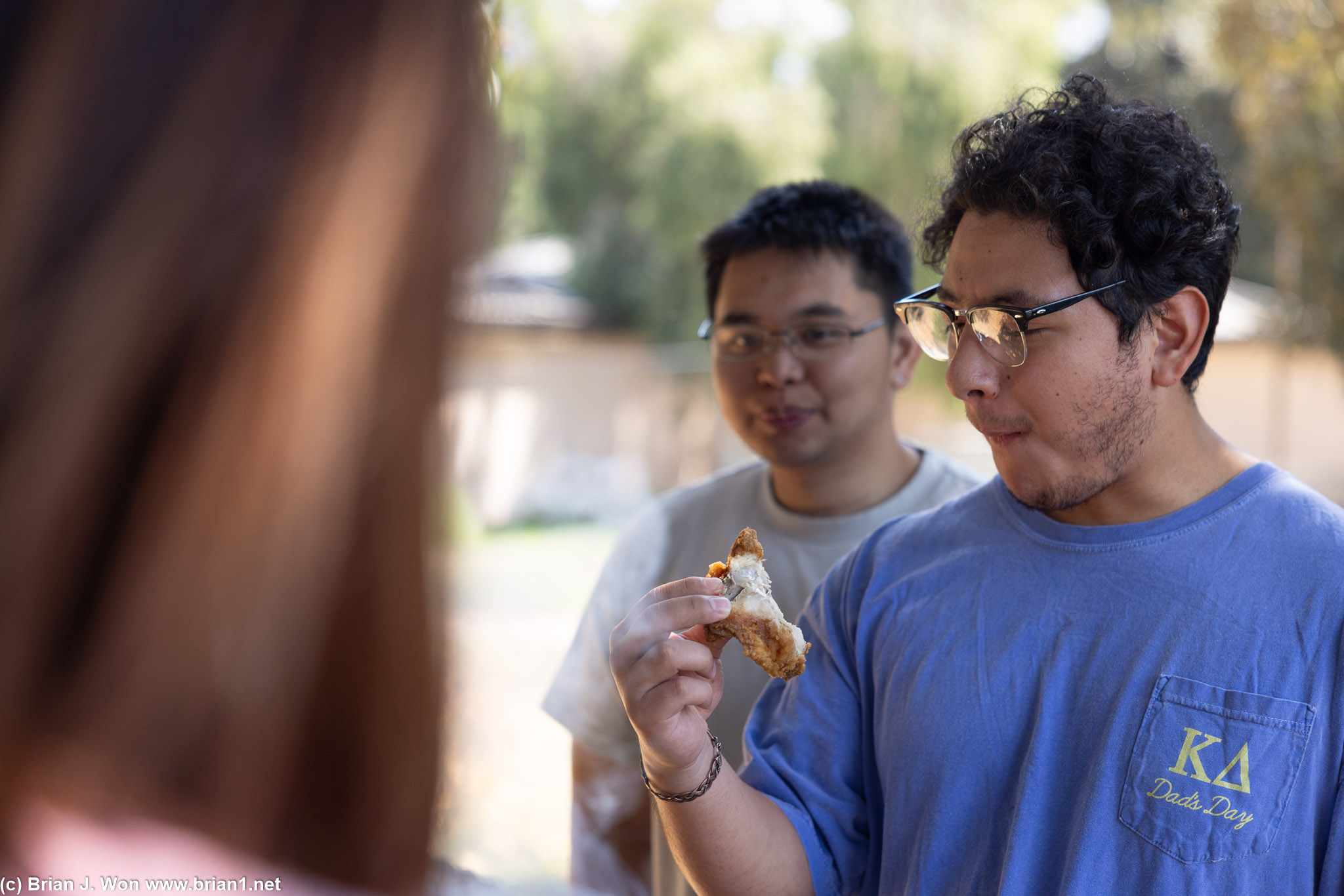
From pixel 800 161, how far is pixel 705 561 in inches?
380

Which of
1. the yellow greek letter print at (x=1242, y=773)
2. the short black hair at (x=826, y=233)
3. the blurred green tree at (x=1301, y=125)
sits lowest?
the yellow greek letter print at (x=1242, y=773)

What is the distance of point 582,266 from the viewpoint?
46.0 feet

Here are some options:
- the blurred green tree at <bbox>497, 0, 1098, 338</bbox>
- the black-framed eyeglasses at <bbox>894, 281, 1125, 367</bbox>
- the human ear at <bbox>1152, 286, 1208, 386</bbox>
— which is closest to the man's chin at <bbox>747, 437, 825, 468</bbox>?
the black-framed eyeglasses at <bbox>894, 281, 1125, 367</bbox>

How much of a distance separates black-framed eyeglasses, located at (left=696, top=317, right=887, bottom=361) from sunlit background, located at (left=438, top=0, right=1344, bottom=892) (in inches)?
109

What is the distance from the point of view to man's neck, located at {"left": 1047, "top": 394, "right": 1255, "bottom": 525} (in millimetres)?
1778

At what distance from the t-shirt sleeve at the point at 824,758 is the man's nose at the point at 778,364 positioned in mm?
791

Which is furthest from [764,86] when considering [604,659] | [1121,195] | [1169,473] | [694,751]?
[694,751]

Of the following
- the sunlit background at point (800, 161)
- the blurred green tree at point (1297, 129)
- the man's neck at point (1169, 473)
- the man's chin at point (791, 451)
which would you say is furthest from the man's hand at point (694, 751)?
the blurred green tree at point (1297, 129)

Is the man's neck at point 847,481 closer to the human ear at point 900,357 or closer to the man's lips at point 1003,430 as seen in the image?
the human ear at point 900,357

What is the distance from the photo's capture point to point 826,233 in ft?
9.20

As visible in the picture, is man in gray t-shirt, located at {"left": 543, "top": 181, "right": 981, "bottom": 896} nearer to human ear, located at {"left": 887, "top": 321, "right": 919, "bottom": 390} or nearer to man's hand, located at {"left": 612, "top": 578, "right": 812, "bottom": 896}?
human ear, located at {"left": 887, "top": 321, "right": 919, "bottom": 390}

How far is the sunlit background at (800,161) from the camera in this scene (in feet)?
25.4

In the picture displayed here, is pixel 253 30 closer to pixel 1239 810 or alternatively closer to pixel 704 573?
pixel 1239 810

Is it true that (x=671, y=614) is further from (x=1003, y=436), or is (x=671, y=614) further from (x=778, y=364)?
(x=778, y=364)
